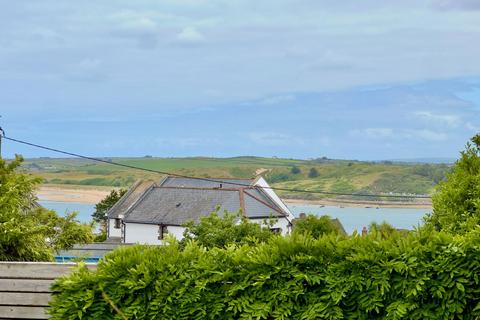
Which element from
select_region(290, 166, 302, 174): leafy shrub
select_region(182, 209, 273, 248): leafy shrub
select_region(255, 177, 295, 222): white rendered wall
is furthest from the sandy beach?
select_region(182, 209, 273, 248): leafy shrub

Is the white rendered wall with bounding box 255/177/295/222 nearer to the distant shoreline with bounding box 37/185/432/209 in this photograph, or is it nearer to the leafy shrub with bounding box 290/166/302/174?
the distant shoreline with bounding box 37/185/432/209

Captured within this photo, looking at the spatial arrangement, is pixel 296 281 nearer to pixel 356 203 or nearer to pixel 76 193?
pixel 356 203

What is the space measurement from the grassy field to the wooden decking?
3875 inches

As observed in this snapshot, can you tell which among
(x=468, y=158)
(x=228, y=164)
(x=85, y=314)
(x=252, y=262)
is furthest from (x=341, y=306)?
(x=228, y=164)

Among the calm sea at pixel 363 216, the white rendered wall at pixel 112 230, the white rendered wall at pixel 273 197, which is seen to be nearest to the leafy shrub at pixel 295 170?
the calm sea at pixel 363 216

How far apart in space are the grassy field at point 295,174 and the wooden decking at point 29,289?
9843 cm

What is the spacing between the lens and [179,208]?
217 ft

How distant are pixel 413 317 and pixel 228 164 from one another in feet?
451

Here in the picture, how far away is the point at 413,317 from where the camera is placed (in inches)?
260

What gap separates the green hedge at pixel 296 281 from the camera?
6.60 metres

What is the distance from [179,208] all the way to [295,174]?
74.6 meters

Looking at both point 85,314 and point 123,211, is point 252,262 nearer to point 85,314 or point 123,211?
point 85,314

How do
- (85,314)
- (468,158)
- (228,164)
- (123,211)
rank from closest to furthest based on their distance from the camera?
(85,314) < (468,158) < (123,211) < (228,164)

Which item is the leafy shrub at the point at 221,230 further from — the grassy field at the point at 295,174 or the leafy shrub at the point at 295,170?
the leafy shrub at the point at 295,170
